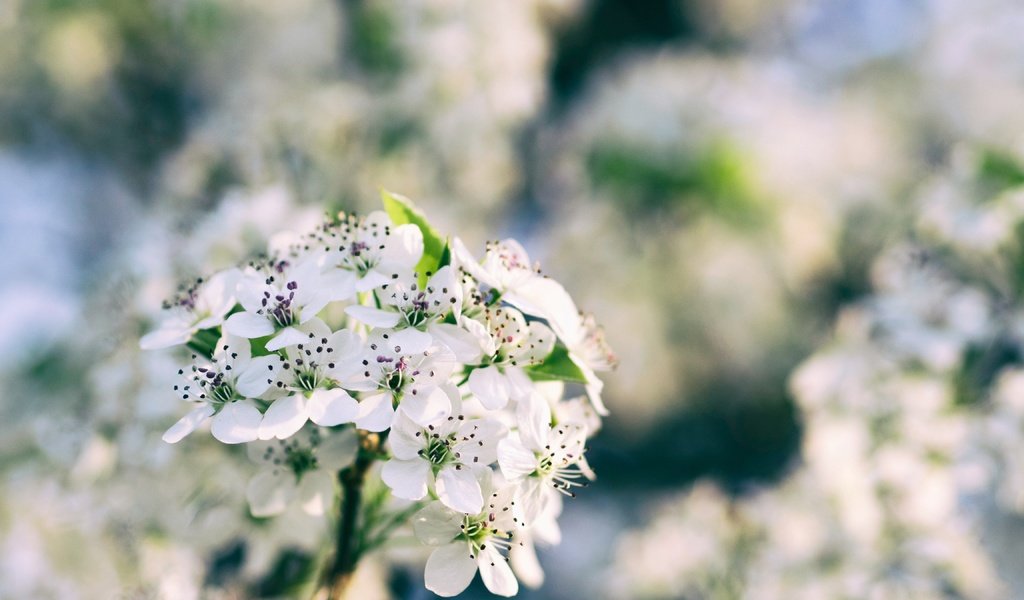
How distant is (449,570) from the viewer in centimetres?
77

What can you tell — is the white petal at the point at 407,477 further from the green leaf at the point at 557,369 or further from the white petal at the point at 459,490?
the green leaf at the point at 557,369

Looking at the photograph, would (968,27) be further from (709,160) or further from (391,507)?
(391,507)

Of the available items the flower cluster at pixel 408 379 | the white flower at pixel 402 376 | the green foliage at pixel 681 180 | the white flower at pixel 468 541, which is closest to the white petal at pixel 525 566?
the flower cluster at pixel 408 379

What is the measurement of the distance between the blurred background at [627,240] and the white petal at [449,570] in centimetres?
28

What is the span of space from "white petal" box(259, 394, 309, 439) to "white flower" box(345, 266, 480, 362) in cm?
9

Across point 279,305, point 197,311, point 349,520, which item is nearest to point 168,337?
point 197,311

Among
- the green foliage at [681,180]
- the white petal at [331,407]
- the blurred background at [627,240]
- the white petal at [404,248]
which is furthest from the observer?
the green foliage at [681,180]

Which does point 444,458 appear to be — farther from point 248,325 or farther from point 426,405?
point 248,325

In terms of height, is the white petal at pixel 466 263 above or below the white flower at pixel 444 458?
above

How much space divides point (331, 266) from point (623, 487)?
2.46 m

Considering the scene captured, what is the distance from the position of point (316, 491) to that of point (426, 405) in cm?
20

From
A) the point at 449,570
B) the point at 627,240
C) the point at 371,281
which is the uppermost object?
the point at 627,240

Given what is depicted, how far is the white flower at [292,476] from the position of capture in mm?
856

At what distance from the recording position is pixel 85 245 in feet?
9.23
